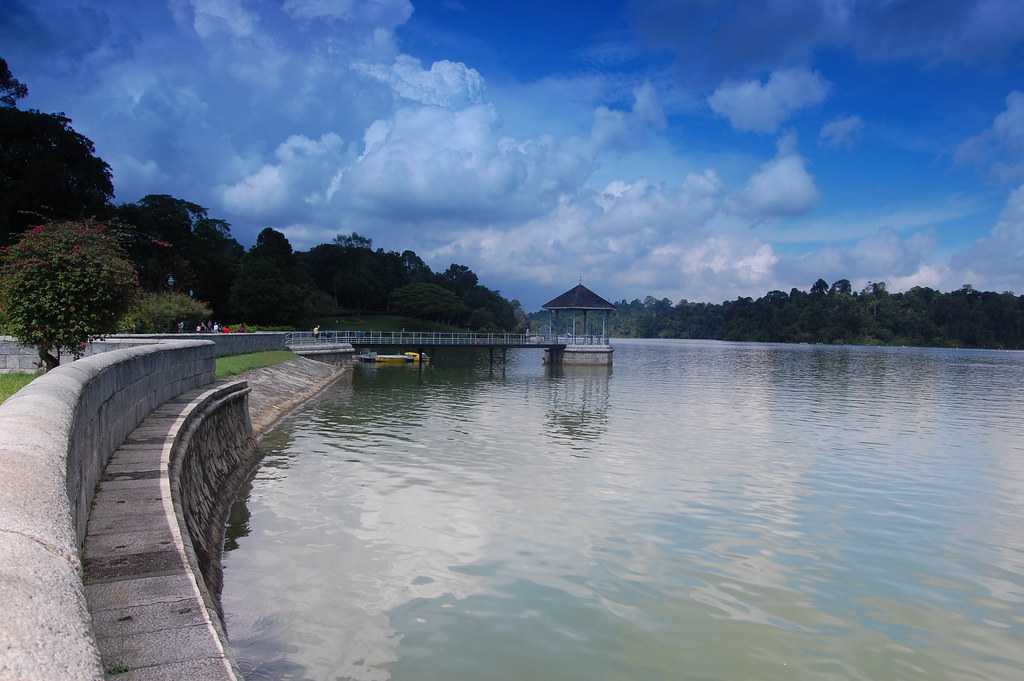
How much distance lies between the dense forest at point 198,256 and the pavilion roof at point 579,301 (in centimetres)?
2682

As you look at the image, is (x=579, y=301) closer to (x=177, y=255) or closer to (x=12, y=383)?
(x=177, y=255)

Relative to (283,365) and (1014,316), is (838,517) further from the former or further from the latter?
(1014,316)

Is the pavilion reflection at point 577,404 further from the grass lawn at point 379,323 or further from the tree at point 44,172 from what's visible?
the grass lawn at point 379,323

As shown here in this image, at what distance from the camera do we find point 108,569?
594 centimetres

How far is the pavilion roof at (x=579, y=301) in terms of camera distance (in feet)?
201

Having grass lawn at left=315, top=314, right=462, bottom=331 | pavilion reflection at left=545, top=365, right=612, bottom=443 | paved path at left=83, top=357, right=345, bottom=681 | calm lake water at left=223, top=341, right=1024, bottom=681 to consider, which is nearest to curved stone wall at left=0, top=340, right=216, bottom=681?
paved path at left=83, top=357, right=345, bottom=681

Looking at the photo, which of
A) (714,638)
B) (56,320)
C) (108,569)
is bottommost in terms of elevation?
(714,638)

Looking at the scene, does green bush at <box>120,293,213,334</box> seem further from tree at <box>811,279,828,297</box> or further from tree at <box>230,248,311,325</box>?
tree at <box>811,279,828,297</box>

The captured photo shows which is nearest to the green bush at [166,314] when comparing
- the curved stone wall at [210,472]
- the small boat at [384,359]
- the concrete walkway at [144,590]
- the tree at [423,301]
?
the curved stone wall at [210,472]

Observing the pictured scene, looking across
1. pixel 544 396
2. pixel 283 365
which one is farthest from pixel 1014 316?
pixel 283 365

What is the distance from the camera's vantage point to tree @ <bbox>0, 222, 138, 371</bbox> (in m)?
15.4

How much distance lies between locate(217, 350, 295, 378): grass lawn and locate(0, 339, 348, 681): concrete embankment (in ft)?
34.7

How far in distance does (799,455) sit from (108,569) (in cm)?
1725

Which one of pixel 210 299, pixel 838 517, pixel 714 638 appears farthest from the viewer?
pixel 210 299
